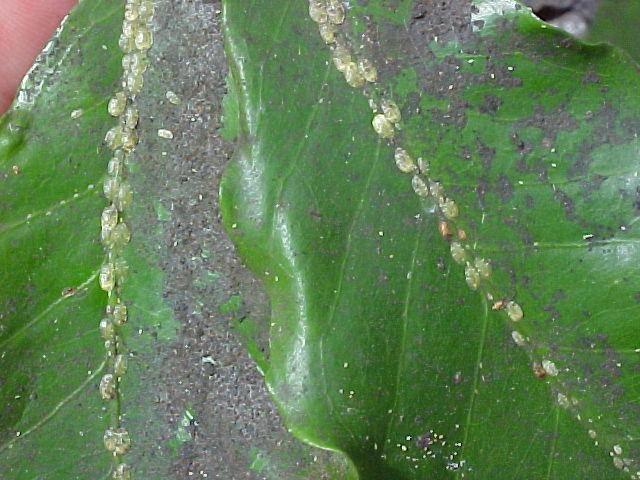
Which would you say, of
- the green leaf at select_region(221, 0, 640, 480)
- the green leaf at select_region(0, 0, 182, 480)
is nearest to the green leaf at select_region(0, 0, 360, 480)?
the green leaf at select_region(0, 0, 182, 480)

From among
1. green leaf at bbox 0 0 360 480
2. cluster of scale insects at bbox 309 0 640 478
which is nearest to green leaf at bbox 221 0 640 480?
cluster of scale insects at bbox 309 0 640 478

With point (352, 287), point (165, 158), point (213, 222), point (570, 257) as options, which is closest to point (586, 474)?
point (570, 257)

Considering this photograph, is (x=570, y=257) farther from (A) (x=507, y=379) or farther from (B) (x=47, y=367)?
(B) (x=47, y=367)

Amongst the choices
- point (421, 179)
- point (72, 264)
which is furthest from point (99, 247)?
point (421, 179)

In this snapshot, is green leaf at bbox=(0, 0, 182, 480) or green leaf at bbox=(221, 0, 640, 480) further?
green leaf at bbox=(0, 0, 182, 480)

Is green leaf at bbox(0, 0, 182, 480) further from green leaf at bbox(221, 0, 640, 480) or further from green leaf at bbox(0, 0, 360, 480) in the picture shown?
green leaf at bbox(221, 0, 640, 480)

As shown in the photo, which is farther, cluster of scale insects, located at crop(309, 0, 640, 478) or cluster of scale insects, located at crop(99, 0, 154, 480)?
cluster of scale insects, located at crop(99, 0, 154, 480)

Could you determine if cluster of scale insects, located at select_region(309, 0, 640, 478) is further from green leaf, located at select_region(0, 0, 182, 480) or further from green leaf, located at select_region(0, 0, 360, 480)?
green leaf, located at select_region(0, 0, 182, 480)

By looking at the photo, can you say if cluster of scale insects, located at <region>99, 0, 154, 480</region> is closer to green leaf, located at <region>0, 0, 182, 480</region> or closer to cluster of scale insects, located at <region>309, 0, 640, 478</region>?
green leaf, located at <region>0, 0, 182, 480</region>
